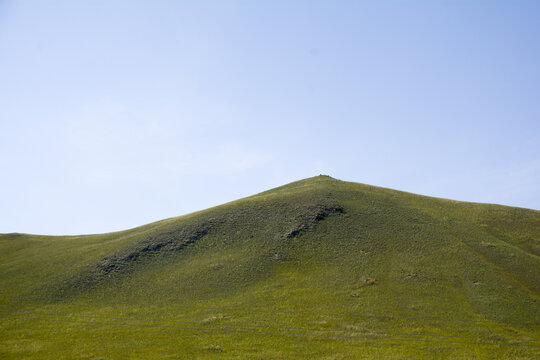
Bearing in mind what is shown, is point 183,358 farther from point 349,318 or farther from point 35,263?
point 35,263

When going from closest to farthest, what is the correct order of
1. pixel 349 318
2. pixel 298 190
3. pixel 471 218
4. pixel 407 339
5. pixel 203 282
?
1. pixel 407 339
2. pixel 349 318
3. pixel 203 282
4. pixel 471 218
5. pixel 298 190

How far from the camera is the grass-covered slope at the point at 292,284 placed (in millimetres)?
43469

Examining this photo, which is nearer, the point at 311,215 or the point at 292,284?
the point at 292,284

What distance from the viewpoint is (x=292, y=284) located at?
199 ft

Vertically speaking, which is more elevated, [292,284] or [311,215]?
[311,215]

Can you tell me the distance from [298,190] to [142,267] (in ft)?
144

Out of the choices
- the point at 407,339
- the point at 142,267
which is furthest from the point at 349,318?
the point at 142,267

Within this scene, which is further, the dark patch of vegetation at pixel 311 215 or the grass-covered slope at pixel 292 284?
the dark patch of vegetation at pixel 311 215

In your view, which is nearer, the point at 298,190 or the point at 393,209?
the point at 393,209

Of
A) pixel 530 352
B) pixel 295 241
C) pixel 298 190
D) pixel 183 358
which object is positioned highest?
pixel 298 190

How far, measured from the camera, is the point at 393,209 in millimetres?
86062

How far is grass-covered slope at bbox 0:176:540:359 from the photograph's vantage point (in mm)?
43469

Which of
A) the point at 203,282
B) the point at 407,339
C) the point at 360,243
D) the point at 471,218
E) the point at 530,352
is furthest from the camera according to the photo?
the point at 471,218

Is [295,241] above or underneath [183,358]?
above
